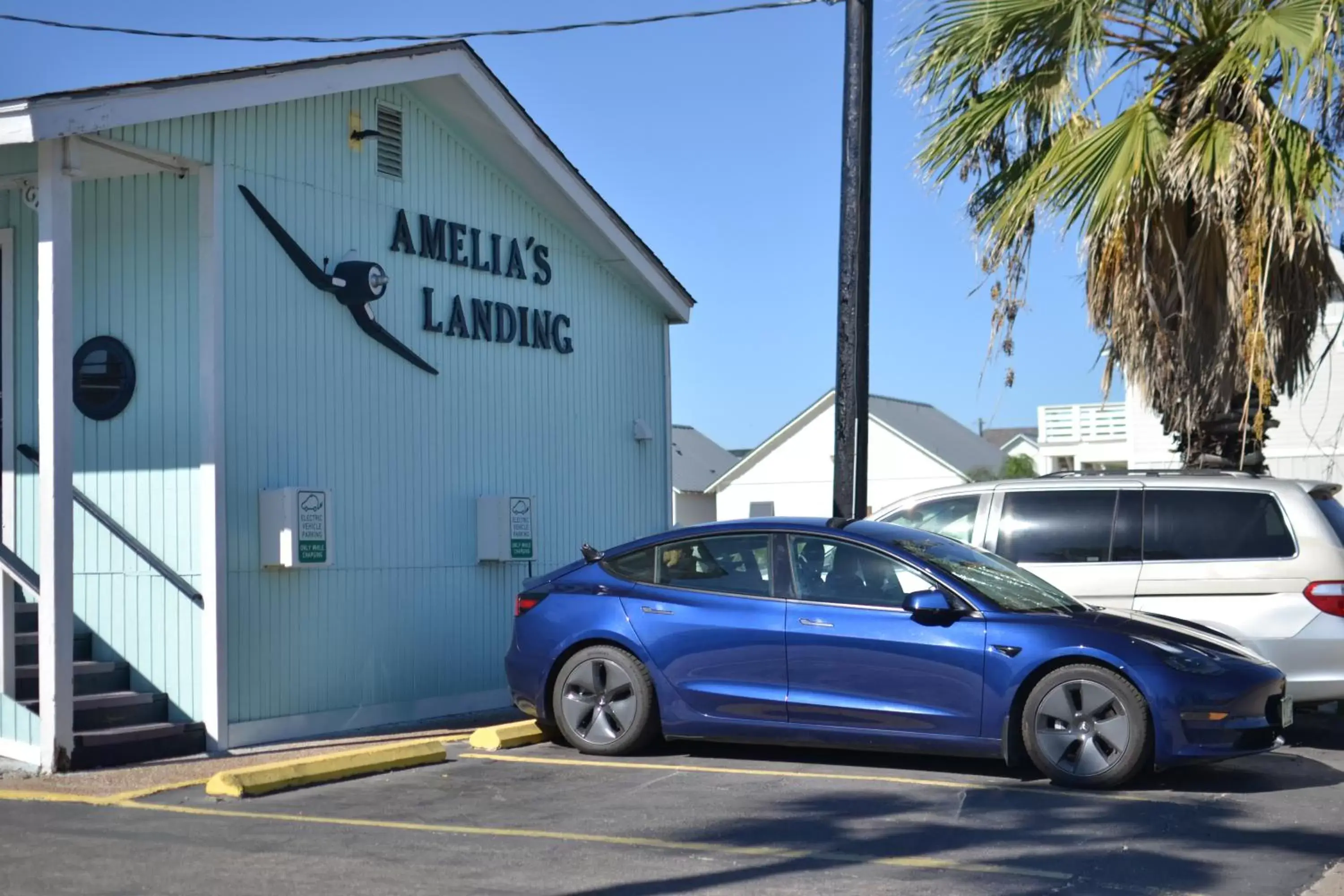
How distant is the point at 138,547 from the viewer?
9.75 m

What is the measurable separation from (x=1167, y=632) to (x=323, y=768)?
15.3ft

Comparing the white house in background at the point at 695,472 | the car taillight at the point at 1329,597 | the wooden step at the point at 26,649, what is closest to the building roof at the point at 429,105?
the wooden step at the point at 26,649

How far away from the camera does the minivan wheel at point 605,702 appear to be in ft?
29.9

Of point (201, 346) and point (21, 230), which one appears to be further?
point (21, 230)

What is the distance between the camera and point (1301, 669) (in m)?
9.38

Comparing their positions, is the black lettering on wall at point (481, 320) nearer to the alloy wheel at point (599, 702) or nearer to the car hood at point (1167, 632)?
the alloy wheel at point (599, 702)

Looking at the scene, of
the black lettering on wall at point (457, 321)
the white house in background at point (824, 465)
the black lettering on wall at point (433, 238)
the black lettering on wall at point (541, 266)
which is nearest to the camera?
the black lettering on wall at point (433, 238)

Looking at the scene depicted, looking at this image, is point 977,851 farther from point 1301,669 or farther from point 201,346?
point 201,346

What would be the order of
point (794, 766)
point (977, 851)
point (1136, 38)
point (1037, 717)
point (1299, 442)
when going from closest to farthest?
point (977, 851) → point (1037, 717) → point (794, 766) → point (1136, 38) → point (1299, 442)

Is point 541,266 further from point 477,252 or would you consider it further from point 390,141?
point 390,141

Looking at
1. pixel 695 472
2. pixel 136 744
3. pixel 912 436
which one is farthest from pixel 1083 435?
pixel 136 744

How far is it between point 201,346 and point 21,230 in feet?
7.34

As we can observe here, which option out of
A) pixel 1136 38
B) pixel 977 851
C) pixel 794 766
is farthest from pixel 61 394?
pixel 1136 38

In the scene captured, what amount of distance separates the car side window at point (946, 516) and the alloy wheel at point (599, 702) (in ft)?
7.84
